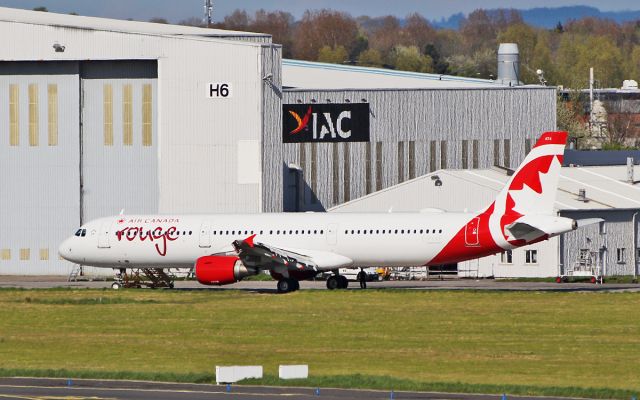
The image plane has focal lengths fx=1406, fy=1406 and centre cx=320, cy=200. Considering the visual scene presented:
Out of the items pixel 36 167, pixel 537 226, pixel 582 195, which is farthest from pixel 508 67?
pixel 537 226

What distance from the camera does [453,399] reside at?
33.6 meters

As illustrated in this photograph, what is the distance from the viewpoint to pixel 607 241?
80438mm

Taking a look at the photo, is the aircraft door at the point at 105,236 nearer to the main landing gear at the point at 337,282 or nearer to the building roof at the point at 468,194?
the main landing gear at the point at 337,282

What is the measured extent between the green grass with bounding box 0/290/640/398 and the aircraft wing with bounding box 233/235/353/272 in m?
1.90

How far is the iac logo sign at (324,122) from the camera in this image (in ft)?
301

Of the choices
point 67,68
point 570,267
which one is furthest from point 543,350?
point 67,68

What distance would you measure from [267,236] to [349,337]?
2062 cm

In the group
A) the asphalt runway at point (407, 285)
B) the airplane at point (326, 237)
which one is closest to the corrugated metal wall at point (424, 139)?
the asphalt runway at point (407, 285)

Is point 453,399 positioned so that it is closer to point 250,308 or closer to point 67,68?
point 250,308

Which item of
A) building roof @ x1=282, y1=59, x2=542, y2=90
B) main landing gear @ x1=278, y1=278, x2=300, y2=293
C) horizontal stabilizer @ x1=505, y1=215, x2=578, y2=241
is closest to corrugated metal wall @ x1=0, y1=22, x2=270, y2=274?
main landing gear @ x1=278, y1=278, x2=300, y2=293

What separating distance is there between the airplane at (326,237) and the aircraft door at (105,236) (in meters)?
0.05

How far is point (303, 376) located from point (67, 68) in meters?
53.6

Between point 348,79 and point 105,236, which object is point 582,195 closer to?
point 105,236

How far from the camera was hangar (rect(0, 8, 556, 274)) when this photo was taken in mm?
85312
